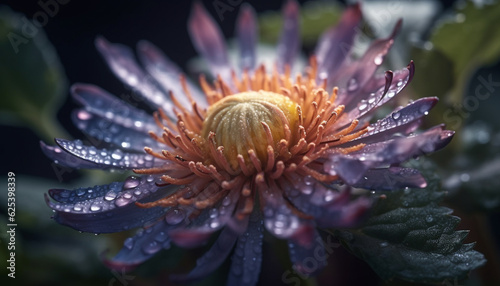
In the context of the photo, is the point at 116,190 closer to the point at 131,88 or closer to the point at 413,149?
the point at 131,88

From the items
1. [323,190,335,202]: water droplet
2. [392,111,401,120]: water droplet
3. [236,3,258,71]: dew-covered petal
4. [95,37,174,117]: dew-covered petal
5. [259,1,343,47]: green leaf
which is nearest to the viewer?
[323,190,335,202]: water droplet

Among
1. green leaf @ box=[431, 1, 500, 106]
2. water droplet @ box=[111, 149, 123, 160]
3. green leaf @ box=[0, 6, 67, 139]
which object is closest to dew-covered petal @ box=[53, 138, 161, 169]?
water droplet @ box=[111, 149, 123, 160]

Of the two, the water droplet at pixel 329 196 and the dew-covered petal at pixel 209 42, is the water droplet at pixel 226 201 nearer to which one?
the water droplet at pixel 329 196

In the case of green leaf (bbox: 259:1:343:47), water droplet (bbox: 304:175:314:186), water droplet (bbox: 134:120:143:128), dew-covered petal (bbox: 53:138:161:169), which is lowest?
dew-covered petal (bbox: 53:138:161:169)

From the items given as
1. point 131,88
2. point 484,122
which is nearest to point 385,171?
point 131,88

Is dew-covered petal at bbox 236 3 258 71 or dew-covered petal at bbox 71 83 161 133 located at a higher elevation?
dew-covered petal at bbox 236 3 258 71

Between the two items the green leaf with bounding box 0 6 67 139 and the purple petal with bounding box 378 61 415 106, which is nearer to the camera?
the purple petal with bounding box 378 61 415 106

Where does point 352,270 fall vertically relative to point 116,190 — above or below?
above

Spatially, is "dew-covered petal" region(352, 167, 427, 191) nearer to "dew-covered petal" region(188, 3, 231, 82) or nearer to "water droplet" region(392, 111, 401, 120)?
"water droplet" region(392, 111, 401, 120)
